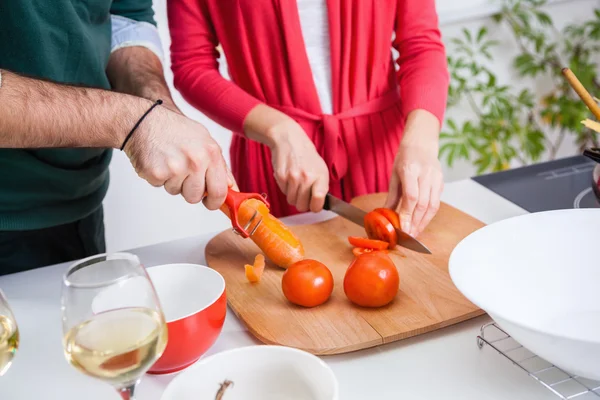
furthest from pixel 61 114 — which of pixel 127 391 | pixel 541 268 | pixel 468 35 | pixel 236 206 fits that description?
pixel 468 35

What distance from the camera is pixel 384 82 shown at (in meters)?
1.71

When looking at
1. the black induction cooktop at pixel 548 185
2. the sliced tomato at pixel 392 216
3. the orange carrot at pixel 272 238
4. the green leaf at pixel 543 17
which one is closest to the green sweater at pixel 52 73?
the orange carrot at pixel 272 238

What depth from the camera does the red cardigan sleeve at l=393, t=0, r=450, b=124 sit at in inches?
61.9

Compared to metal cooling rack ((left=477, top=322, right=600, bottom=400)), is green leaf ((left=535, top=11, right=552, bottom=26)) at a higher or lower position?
higher

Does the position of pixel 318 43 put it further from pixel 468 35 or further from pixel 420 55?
pixel 468 35

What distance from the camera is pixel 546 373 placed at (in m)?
0.91

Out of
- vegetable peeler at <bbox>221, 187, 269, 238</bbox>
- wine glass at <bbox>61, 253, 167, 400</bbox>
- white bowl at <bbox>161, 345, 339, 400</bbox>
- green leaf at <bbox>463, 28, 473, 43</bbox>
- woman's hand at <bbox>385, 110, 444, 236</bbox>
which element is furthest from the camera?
green leaf at <bbox>463, 28, 473, 43</bbox>

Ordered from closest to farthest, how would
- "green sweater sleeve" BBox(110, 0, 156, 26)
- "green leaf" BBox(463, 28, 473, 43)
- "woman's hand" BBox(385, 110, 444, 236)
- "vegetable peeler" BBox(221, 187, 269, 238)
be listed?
"vegetable peeler" BBox(221, 187, 269, 238)
"woman's hand" BBox(385, 110, 444, 236)
"green sweater sleeve" BBox(110, 0, 156, 26)
"green leaf" BBox(463, 28, 473, 43)

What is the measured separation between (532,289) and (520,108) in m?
2.67

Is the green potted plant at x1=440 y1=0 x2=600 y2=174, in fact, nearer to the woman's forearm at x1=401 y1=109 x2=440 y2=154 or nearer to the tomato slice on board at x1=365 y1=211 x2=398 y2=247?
the woman's forearm at x1=401 y1=109 x2=440 y2=154

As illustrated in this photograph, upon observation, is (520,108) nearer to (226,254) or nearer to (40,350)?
(226,254)

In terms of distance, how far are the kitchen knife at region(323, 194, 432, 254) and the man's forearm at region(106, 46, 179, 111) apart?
0.44 metres

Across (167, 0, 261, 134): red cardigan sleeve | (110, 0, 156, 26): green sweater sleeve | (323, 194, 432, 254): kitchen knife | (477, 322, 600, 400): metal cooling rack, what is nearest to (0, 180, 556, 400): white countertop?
(477, 322, 600, 400): metal cooling rack

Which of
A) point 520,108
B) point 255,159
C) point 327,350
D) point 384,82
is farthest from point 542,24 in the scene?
point 327,350
